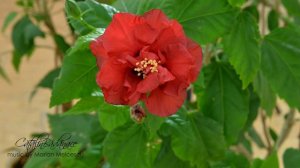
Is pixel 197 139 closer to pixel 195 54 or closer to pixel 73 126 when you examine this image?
pixel 195 54

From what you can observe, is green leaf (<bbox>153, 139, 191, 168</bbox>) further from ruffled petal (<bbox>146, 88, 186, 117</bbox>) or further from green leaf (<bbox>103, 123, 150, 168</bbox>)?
ruffled petal (<bbox>146, 88, 186, 117</bbox>)

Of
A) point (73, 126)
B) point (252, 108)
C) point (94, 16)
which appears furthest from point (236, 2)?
point (73, 126)

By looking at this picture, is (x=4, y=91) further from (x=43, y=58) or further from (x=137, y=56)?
(x=137, y=56)

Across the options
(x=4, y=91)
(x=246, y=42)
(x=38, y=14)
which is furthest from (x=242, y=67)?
(x=4, y=91)

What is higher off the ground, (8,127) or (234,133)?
(234,133)

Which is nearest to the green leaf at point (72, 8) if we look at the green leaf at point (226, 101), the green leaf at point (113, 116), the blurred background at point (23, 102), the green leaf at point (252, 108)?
the green leaf at point (113, 116)

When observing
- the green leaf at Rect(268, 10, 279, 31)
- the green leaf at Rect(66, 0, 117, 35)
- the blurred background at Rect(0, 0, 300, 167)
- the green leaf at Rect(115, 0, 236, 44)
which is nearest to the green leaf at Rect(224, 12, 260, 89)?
the green leaf at Rect(115, 0, 236, 44)
